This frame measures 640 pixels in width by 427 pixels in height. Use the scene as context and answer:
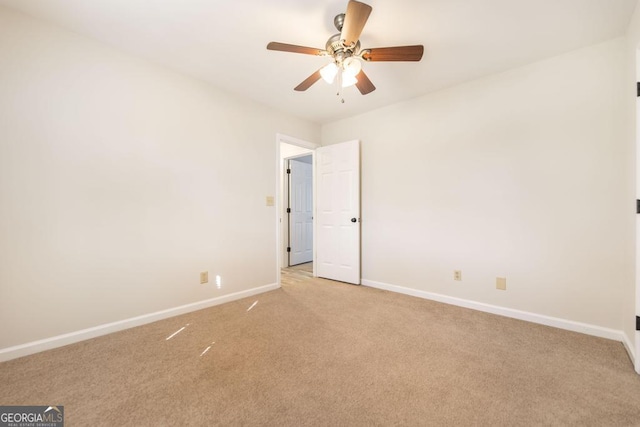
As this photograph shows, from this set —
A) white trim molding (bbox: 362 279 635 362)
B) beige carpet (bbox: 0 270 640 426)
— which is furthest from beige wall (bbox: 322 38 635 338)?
beige carpet (bbox: 0 270 640 426)

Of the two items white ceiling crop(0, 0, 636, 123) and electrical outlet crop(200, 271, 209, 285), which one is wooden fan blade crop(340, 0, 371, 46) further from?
electrical outlet crop(200, 271, 209, 285)

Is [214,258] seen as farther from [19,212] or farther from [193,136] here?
[19,212]

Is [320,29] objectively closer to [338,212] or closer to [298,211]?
[338,212]

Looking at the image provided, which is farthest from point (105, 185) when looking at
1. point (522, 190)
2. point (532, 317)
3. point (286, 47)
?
point (532, 317)

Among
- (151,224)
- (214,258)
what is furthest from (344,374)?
(151,224)

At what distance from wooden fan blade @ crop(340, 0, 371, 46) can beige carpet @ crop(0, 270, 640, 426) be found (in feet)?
7.18

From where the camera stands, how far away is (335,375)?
5.55 ft

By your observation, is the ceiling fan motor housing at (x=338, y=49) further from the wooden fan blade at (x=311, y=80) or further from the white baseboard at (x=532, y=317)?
the white baseboard at (x=532, y=317)

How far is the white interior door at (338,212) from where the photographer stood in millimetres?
3768

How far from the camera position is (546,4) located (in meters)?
1.82

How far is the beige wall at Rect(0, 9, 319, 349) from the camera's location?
74.9 inches

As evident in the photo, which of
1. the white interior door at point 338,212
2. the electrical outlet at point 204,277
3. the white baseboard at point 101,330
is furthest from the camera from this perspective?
the white interior door at point 338,212

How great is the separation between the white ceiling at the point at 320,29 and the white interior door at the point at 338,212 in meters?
1.32

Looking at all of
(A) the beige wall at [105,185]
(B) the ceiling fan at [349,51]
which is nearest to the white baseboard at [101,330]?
(A) the beige wall at [105,185]
